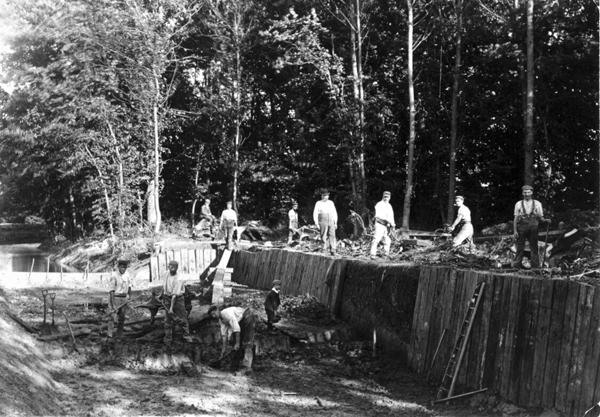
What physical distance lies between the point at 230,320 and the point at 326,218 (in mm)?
5902

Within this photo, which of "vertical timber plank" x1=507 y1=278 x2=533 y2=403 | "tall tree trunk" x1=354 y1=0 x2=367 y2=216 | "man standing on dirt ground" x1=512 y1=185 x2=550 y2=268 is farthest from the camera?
"tall tree trunk" x1=354 y1=0 x2=367 y2=216

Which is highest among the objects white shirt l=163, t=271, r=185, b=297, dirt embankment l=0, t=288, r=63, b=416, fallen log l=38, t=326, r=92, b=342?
white shirt l=163, t=271, r=185, b=297

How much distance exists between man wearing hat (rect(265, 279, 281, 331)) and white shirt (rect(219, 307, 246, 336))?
3.51 ft

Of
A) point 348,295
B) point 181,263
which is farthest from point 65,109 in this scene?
point 348,295

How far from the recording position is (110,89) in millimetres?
30594

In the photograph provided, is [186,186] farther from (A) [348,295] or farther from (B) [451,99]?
(A) [348,295]

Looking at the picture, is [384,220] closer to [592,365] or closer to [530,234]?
[530,234]

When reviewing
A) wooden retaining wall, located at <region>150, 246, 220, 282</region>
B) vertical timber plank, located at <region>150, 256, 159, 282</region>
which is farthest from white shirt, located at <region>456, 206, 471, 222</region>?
vertical timber plank, located at <region>150, 256, 159, 282</region>

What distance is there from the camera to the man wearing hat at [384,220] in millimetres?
14758

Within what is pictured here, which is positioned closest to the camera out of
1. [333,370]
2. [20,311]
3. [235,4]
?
[333,370]

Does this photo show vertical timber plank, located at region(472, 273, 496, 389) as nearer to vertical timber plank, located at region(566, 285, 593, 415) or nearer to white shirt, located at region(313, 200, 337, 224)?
vertical timber plank, located at region(566, 285, 593, 415)

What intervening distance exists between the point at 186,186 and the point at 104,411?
27.1 meters

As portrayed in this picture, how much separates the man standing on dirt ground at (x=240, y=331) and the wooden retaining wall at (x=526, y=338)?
11.0 ft

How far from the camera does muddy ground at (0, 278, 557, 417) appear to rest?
9242 millimetres
